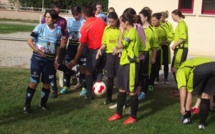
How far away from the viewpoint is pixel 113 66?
Result: 724cm

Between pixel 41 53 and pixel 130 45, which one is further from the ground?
pixel 130 45

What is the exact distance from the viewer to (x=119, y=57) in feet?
22.5

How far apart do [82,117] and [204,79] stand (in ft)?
7.24

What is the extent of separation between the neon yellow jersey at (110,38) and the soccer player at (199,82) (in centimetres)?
155

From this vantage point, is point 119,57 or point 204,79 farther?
point 119,57

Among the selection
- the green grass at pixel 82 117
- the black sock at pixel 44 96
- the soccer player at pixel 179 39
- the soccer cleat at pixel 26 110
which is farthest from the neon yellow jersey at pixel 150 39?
the soccer cleat at pixel 26 110

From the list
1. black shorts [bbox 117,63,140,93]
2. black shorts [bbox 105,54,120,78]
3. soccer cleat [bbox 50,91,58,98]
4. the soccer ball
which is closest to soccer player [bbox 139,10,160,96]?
black shorts [bbox 105,54,120,78]

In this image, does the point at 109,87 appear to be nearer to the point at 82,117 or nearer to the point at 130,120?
the point at 82,117

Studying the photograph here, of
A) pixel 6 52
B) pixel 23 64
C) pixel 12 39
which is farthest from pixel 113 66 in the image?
pixel 12 39

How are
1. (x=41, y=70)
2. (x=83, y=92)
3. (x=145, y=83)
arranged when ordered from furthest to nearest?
(x=83, y=92), (x=145, y=83), (x=41, y=70)

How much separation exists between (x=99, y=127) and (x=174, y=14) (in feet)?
10.7

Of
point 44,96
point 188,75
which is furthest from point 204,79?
point 44,96

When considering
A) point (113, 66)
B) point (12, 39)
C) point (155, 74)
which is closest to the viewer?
point (113, 66)

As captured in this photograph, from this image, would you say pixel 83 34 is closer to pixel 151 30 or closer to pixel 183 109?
pixel 151 30
